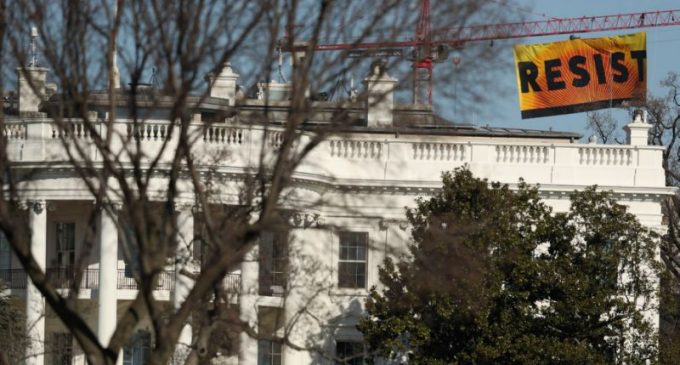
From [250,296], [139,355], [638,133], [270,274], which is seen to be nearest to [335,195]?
[270,274]

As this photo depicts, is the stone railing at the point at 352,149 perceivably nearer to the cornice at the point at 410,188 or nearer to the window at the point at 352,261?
the cornice at the point at 410,188

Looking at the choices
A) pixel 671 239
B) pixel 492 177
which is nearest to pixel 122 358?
pixel 492 177

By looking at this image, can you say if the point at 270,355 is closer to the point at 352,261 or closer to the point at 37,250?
the point at 352,261

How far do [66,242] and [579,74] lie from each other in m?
15.9

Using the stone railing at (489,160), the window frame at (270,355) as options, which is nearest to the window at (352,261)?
the stone railing at (489,160)

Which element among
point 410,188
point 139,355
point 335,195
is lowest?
point 139,355

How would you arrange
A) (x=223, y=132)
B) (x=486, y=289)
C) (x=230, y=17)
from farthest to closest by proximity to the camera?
(x=223, y=132) < (x=486, y=289) < (x=230, y=17)

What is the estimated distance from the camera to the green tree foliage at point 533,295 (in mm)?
49844

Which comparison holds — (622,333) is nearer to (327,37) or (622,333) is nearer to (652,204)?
(652,204)

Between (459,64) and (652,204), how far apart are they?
109 feet

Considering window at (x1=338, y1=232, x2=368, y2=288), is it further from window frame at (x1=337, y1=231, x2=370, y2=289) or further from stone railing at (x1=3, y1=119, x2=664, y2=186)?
stone railing at (x1=3, y1=119, x2=664, y2=186)

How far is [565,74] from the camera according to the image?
211 ft

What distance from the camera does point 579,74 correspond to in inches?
2527

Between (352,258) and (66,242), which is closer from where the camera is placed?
(352,258)
